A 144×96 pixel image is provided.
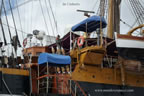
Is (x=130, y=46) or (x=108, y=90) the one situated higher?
(x=130, y=46)

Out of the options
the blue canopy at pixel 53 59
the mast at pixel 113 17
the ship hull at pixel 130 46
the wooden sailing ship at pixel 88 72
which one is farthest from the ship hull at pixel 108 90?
the mast at pixel 113 17

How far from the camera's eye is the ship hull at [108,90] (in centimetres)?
1366

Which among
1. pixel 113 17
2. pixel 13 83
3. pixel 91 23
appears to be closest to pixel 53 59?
pixel 13 83

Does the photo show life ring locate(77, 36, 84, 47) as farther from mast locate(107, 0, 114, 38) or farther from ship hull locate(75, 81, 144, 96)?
mast locate(107, 0, 114, 38)

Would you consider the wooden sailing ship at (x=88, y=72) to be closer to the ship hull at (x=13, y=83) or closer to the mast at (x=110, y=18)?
the ship hull at (x=13, y=83)

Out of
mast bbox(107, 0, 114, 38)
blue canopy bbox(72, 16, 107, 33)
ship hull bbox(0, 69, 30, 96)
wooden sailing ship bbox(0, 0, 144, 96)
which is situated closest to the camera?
ship hull bbox(0, 69, 30, 96)

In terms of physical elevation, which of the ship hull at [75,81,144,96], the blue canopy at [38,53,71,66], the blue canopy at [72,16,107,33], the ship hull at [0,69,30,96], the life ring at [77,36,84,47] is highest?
the blue canopy at [72,16,107,33]

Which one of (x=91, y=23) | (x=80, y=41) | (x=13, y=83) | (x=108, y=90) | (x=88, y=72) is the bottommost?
(x=108, y=90)

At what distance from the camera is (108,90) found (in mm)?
14273

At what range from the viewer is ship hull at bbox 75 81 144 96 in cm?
1366

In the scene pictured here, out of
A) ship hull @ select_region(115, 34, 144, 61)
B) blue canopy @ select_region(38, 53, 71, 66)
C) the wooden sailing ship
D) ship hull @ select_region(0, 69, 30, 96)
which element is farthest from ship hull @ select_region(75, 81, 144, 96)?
ship hull @ select_region(0, 69, 30, 96)

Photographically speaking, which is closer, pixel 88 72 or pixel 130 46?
pixel 88 72

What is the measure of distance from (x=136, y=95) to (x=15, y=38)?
314 inches

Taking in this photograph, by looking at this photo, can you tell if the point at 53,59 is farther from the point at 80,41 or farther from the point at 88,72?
the point at 88,72
